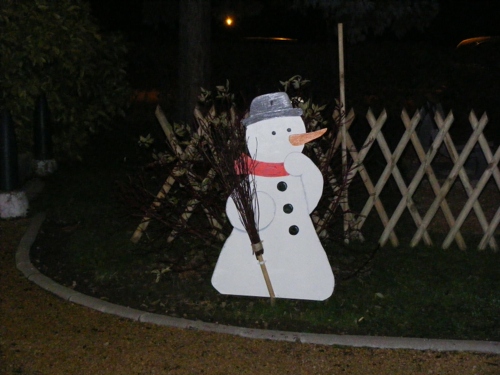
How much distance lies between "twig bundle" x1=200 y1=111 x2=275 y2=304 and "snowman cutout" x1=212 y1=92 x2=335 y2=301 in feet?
0.18

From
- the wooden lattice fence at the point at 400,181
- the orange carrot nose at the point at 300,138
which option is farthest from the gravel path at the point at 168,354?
the orange carrot nose at the point at 300,138

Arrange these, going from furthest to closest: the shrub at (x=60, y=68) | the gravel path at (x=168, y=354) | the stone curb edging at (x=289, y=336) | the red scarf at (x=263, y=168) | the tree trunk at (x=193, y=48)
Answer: the shrub at (x=60, y=68) → the tree trunk at (x=193, y=48) → the red scarf at (x=263, y=168) → the stone curb edging at (x=289, y=336) → the gravel path at (x=168, y=354)

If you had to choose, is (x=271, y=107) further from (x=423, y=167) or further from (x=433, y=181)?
(x=433, y=181)

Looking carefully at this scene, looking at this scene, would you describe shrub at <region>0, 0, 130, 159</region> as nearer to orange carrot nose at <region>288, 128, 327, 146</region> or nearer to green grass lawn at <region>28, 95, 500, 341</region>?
green grass lawn at <region>28, 95, 500, 341</region>

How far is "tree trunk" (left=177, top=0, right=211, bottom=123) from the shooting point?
9414 mm

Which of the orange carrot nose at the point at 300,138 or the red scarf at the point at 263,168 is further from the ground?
the orange carrot nose at the point at 300,138

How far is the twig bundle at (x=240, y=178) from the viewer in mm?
5238

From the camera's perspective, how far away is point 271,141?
17.3 feet

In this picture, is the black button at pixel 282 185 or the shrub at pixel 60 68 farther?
the shrub at pixel 60 68

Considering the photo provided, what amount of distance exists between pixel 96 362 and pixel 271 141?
2.00 metres

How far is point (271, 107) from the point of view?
523cm

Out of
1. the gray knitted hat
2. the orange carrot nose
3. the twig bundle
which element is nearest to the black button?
the twig bundle

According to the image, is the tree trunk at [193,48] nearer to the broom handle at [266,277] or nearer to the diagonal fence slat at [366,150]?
the diagonal fence slat at [366,150]

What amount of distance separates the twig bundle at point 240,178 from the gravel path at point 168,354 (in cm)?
76
